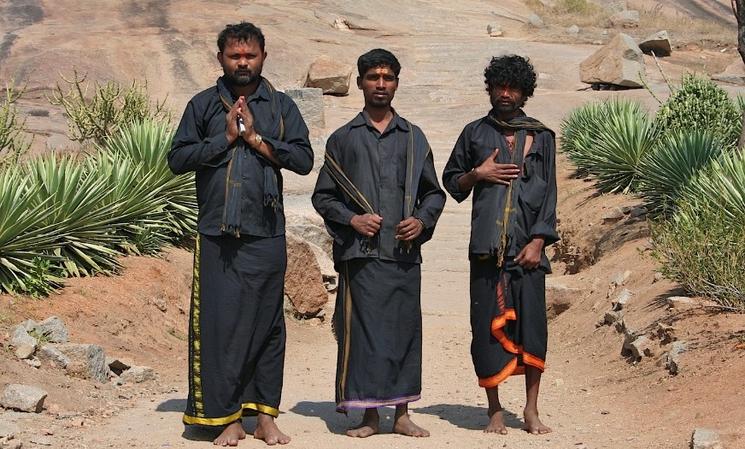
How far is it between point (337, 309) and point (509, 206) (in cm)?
101

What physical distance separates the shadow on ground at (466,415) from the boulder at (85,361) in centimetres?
194

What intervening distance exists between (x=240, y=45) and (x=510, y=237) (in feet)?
5.39

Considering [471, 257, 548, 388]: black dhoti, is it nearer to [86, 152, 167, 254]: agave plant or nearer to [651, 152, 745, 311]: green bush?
[651, 152, 745, 311]: green bush

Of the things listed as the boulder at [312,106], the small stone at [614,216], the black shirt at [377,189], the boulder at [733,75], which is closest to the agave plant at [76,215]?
the black shirt at [377,189]

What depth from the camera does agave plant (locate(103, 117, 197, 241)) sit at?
10.9 meters

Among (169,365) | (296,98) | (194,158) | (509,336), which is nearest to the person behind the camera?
(194,158)

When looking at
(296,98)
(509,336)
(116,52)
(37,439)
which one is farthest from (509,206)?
(116,52)

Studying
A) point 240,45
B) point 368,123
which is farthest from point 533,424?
point 240,45

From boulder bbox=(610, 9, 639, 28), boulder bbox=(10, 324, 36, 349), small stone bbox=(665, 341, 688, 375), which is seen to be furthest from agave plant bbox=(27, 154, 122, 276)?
boulder bbox=(610, 9, 639, 28)

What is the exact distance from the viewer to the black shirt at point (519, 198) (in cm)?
634

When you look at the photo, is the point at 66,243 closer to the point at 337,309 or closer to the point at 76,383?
the point at 76,383

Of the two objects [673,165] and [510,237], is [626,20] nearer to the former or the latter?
[673,165]

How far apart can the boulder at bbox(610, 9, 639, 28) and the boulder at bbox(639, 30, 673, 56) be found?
232 inches

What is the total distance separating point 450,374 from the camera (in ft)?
29.2
